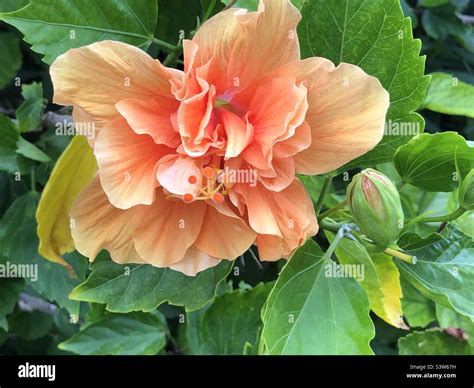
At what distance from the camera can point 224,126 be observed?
599 mm

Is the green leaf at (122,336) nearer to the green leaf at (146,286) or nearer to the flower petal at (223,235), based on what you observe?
the green leaf at (146,286)

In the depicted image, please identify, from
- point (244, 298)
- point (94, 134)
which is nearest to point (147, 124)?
point (94, 134)

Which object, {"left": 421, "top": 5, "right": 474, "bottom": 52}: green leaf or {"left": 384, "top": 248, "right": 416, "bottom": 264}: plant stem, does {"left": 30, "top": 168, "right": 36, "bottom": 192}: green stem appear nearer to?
{"left": 384, "top": 248, "right": 416, "bottom": 264}: plant stem

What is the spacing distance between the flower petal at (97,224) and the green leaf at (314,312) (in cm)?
17

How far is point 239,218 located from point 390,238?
0.52 ft

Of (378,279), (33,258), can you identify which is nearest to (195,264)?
(378,279)

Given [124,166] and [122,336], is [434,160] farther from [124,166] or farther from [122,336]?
[122,336]

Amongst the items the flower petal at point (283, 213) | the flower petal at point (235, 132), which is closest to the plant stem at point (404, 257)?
the flower petal at point (283, 213)

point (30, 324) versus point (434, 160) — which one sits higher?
point (434, 160)

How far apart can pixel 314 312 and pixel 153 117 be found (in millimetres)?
274

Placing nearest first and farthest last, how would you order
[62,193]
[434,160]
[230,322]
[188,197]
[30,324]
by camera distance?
1. [188,197]
2. [434,160]
3. [62,193]
4. [230,322]
5. [30,324]
